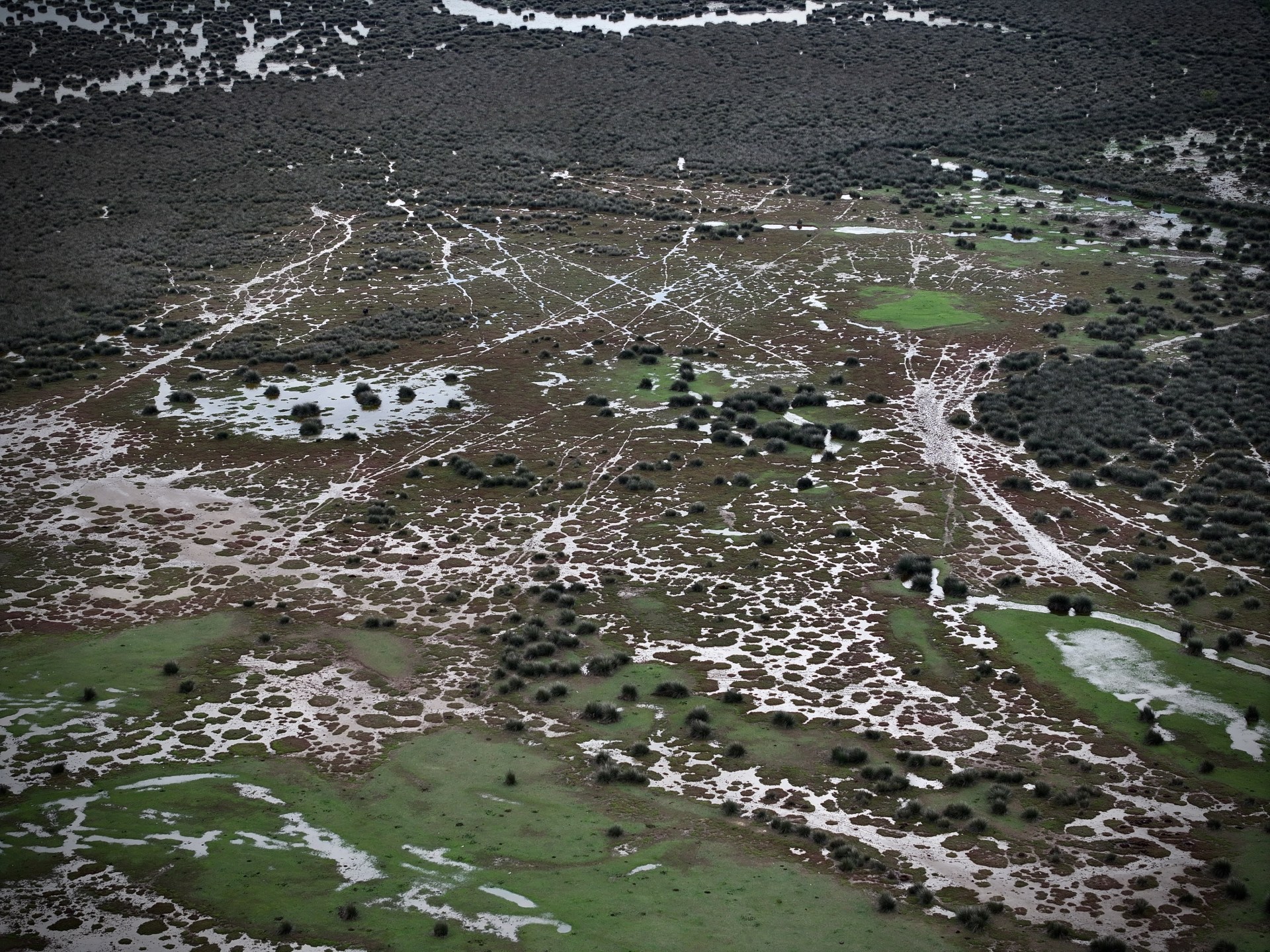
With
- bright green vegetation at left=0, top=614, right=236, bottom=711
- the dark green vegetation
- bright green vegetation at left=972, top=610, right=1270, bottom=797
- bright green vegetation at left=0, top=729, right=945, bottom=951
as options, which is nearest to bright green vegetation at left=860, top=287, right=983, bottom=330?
the dark green vegetation

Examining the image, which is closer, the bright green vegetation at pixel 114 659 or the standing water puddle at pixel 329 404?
the bright green vegetation at pixel 114 659

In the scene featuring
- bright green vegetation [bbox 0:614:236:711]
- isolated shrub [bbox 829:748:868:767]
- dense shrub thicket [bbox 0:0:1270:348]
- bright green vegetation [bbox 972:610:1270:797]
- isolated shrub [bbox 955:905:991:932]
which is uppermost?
dense shrub thicket [bbox 0:0:1270:348]

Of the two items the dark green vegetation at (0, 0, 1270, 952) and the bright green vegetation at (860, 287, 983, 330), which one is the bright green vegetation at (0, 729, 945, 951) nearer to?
the dark green vegetation at (0, 0, 1270, 952)

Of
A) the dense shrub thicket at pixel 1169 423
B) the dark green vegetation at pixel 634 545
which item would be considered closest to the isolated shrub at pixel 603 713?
the dark green vegetation at pixel 634 545

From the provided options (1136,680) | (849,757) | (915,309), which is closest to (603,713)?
(849,757)

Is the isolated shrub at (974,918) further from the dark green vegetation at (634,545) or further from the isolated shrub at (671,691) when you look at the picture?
the isolated shrub at (671,691)

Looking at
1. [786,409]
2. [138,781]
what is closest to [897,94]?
[786,409]
